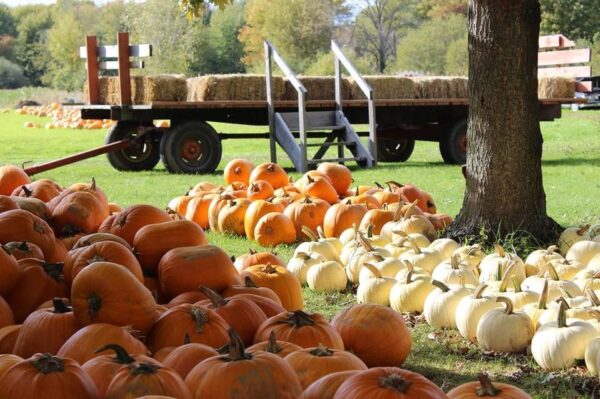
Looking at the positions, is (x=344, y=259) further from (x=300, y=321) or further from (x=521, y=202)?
(x=300, y=321)

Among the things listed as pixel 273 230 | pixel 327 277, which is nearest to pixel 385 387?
pixel 327 277

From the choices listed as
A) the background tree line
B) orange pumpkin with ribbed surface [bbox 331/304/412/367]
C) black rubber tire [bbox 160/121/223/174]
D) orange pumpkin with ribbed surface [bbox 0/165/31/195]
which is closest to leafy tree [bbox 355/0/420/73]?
the background tree line

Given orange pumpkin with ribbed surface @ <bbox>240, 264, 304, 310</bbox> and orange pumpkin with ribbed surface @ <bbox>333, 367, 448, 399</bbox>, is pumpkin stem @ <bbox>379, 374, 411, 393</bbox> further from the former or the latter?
orange pumpkin with ribbed surface @ <bbox>240, 264, 304, 310</bbox>

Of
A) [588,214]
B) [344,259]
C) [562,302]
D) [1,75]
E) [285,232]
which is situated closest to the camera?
[562,302]

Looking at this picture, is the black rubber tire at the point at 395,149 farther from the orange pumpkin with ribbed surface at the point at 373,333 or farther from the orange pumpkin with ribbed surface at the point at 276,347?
the orange pumpkin with ribbed surface at the point at 276,347

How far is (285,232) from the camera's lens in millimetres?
8039

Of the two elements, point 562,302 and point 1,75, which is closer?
point 562,302

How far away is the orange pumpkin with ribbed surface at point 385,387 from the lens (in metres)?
2.34

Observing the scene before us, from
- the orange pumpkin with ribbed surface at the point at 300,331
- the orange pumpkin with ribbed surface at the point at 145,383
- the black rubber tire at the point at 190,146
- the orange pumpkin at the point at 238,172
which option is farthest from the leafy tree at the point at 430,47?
the orange pumpkin with ribbed surface at the point at 145,383

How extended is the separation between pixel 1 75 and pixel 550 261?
75563 millimetres

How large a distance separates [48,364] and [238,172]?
307 inches

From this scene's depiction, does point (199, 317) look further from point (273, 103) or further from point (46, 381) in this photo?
point (273, 103)

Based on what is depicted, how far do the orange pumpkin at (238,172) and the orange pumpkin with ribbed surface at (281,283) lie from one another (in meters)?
5.30

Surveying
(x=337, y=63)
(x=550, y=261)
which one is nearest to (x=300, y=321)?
(x=550, y=261)
